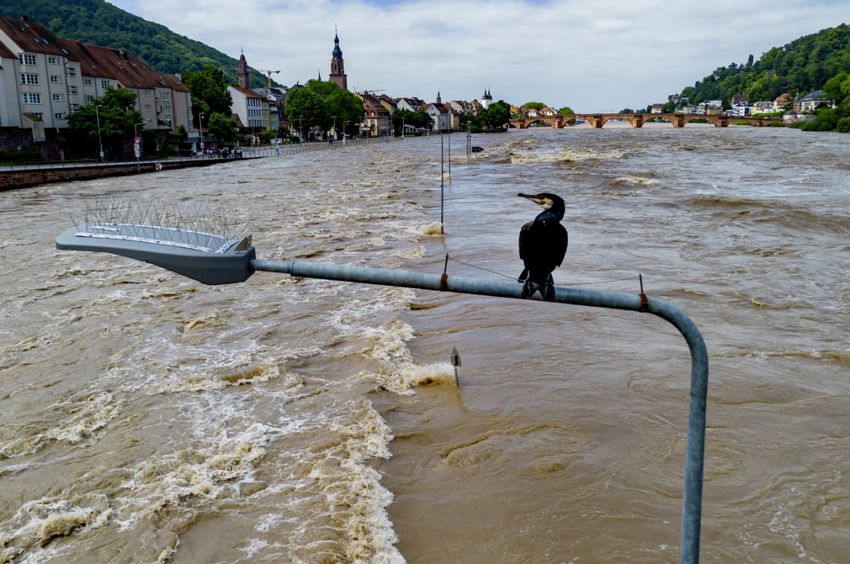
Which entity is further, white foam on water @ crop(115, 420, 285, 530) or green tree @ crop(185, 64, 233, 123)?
green tree @ crop(185, 64, 233, 123)

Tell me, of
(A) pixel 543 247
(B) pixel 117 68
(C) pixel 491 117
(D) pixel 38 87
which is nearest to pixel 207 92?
(B) pixel 117 68

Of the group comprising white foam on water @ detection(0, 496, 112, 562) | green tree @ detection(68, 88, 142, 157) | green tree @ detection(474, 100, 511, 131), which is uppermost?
green tree @ detection(474, 100, 511, 131)

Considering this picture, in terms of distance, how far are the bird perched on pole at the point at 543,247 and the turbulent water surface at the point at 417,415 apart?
565 cm

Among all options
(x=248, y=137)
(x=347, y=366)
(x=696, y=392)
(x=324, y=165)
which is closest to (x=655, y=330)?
(x=347, y=366)

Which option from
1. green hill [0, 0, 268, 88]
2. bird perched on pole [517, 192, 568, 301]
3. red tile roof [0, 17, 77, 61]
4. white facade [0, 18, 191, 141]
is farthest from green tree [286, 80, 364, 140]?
bird perched on pole [517, 192, 568, 301]

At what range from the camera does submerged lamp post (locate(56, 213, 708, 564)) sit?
2.67m

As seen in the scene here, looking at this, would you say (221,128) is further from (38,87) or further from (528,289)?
(528,289)

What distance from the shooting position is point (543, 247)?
317 cm

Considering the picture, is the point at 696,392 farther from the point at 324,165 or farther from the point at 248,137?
the point at 248,137

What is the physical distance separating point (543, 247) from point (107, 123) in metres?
77.8

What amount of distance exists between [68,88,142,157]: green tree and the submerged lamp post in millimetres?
73747

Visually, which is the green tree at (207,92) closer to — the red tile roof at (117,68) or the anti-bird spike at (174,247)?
the red tile roof at (117,68)

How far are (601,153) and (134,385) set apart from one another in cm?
7906

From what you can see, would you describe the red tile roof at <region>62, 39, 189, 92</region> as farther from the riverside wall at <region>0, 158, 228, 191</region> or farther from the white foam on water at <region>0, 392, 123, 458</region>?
the white foam on water at <region>0, 392, 123, 458</region>
